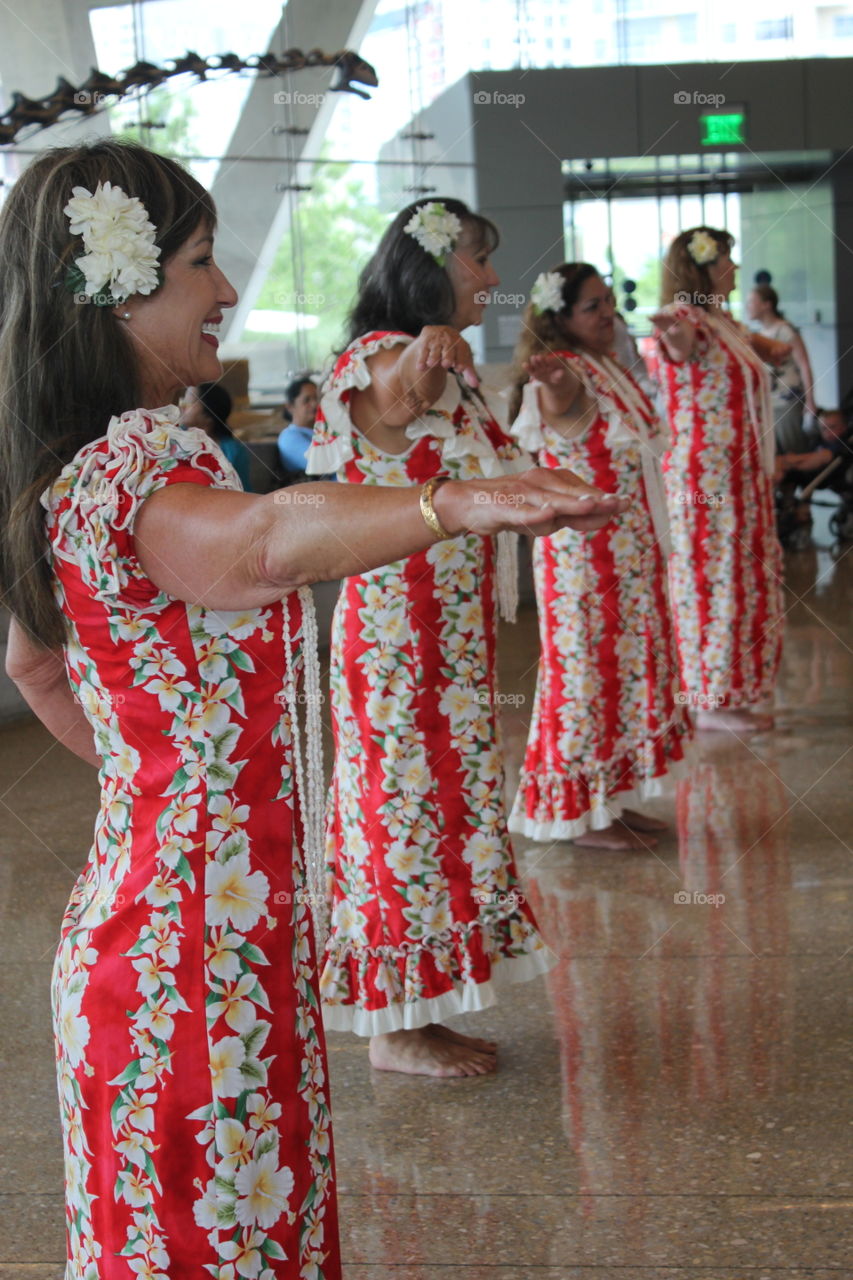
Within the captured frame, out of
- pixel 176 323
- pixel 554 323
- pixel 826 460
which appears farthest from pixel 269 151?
pixel 176 323

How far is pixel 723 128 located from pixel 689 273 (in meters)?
8.90

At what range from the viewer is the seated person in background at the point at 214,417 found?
17.9 feet

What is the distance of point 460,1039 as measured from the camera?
2896mm

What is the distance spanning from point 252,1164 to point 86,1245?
7.6 inches

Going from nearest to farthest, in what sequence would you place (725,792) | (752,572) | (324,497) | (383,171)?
(324,497) < (725,792) < (752,572) < (383,171)

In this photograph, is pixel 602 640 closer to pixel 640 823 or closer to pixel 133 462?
pixel 640 823

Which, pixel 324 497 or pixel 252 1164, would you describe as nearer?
pixel 324 497

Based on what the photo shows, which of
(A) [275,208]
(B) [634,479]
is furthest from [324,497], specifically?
(A) [275,208]

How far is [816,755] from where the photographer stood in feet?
16.9

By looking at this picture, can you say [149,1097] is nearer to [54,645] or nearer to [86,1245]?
[86,1245]

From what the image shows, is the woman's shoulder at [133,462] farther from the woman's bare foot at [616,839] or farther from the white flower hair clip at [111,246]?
the woman's bare foot at [616,839]

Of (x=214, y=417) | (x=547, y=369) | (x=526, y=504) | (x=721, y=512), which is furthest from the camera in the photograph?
(x=721, y=512)

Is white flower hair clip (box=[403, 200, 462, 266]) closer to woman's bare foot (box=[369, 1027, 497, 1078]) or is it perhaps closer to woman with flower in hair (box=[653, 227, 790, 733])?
woman's bare foot (box=[369, 1027, 497, 1078])

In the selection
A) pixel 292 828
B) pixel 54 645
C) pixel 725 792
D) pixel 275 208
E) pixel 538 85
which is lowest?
pixel 725 792
